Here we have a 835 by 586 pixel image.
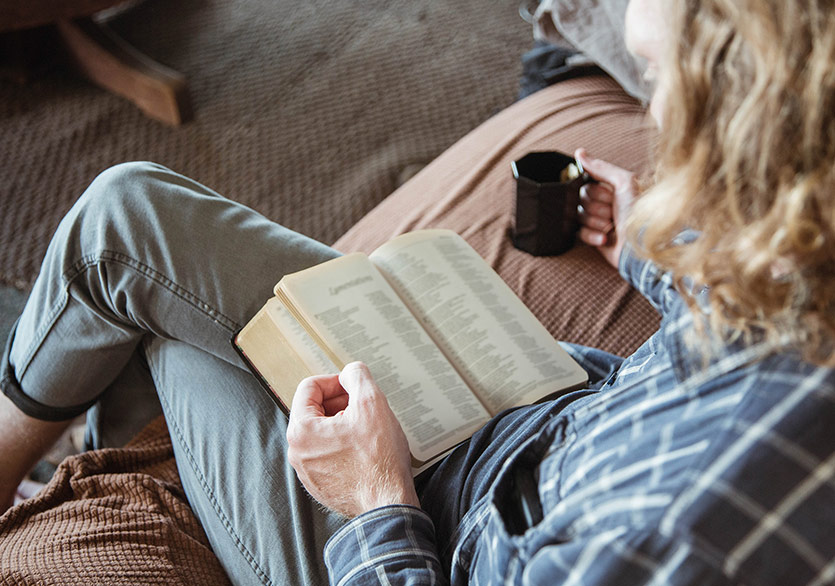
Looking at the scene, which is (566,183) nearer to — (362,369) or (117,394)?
(362,369)

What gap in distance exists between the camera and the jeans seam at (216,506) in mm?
722

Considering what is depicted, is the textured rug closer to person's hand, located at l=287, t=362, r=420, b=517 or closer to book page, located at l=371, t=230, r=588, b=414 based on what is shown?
book page, located at l=371, t=230, r=588, b=414

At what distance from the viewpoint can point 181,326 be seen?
84 centimetres

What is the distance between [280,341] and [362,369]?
122 mm

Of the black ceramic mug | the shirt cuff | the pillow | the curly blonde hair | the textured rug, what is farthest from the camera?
the textured rug

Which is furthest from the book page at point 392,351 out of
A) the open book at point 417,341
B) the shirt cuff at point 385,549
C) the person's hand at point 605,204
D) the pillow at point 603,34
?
the pillow at point 603,34

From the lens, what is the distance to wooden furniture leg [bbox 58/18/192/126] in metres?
1.84

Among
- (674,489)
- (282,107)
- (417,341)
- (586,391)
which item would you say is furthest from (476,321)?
(282,107)


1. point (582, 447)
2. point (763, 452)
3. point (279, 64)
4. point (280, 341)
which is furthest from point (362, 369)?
point (279, 64)

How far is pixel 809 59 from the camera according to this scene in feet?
1.34

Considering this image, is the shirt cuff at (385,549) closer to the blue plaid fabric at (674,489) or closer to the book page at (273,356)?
the blue plaid fabric at (674,489)

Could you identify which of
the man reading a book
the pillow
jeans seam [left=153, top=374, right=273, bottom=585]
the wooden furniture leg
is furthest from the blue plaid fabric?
A: the wooden furniture leg

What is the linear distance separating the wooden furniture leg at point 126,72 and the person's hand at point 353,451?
136cm

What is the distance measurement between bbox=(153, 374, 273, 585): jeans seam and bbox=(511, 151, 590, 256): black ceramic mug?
0.54m
